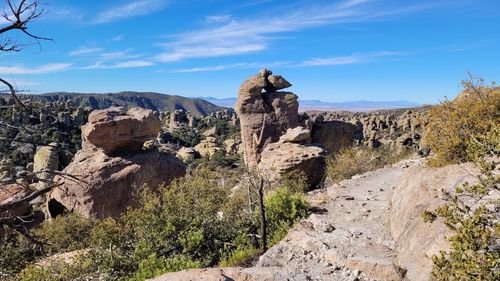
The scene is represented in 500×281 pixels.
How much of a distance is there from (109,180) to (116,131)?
3053 millimetres

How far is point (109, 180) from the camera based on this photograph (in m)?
22.9

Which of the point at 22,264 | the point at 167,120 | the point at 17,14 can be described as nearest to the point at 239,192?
the point at 22,264

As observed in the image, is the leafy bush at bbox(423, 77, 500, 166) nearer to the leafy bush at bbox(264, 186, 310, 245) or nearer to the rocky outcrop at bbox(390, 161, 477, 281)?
the rocky outcrop at bbox(390, 161, 477, 281)

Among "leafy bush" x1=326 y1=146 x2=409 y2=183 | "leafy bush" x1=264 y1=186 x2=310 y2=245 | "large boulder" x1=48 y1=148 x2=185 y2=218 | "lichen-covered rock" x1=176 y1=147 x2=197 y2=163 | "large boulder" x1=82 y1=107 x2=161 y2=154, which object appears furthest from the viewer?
→ "lichen-covered rock" x1=176 y1=147 x2=197 y2=163

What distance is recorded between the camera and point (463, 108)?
11742 millimetres

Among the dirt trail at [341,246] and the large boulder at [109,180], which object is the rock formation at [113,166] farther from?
the dirt trail at [341,246]

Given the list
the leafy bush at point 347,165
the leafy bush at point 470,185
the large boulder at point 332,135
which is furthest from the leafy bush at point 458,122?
the large boulder at point 332,135

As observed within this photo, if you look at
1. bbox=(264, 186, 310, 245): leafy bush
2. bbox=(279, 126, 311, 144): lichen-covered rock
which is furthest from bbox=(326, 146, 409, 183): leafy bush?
bbox=(264, 186, 310, 245): leafy bush

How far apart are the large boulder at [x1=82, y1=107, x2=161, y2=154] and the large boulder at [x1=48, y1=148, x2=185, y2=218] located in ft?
1.97

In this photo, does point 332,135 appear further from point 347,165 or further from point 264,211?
point 264,211

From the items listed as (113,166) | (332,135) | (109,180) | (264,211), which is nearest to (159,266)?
(264,211)

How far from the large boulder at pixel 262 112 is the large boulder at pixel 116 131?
10.6 metres

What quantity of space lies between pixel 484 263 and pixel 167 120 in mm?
127397

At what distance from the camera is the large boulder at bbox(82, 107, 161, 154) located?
24.1 metres
